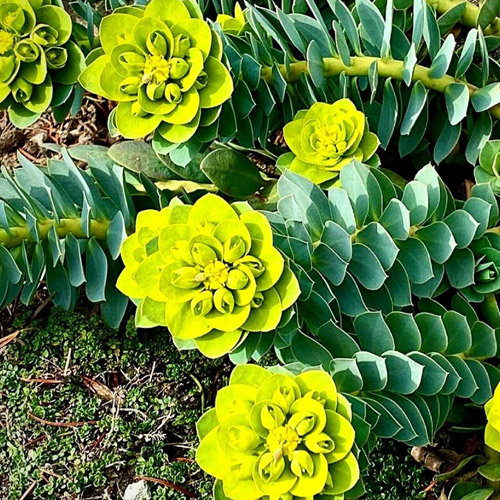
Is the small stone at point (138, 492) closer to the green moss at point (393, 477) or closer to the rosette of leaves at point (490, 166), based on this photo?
the green moss at point (393, 477)

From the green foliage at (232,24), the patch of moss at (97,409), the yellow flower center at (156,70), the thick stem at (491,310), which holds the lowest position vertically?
the patch of moss at (97,409)

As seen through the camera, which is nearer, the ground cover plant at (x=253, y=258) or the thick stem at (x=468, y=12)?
the ground cover plant at (x=253, y=258)

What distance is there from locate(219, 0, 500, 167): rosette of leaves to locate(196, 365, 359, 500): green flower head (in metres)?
0.48

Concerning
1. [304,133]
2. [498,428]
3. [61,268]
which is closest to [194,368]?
[61,268]

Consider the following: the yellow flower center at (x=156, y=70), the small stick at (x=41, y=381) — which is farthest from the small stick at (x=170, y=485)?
the yellow flower center at (x=156, y=70)

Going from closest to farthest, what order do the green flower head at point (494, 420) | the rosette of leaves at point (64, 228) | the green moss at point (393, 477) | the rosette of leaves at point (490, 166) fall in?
the green flower head at point (494, 420)
the rosette of leaves at point (64, 228)
the rosette of leaves at point (490, 166)
the green moss at point (393, 477)

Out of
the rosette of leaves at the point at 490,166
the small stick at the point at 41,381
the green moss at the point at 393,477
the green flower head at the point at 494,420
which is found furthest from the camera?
the small stick at the point at 41,381

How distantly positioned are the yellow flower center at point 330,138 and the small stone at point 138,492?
733mm

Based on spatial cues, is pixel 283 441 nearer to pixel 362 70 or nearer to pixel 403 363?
pixel 403 363

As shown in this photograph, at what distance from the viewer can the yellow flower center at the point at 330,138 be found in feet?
4.06

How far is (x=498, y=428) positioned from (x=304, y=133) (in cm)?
54

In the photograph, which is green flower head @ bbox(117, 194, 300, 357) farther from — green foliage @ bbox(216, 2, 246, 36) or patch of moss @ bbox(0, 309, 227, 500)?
patch of moss @ bbox(0, 309, 227, 500)

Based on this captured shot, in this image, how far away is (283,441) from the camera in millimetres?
912

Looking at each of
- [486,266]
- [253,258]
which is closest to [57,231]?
[253,258]
